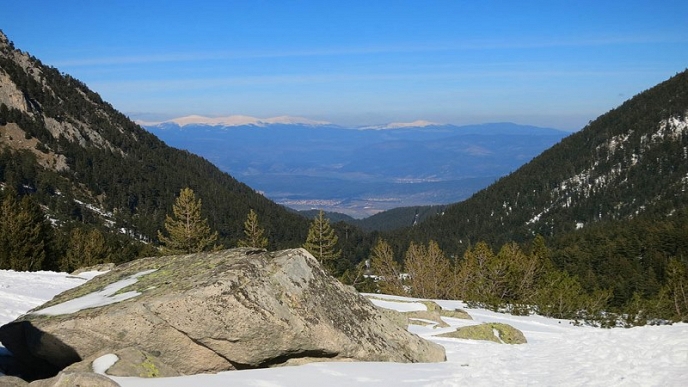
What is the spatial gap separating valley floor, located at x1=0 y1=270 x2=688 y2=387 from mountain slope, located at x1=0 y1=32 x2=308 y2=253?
95.7 m

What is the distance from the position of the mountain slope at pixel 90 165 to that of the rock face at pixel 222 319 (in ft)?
307

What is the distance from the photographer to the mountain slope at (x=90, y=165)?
112 meters

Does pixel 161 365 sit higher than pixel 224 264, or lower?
lower

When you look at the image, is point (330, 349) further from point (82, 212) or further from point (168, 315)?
point (82, 212)

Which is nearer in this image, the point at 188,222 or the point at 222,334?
the point at 222,334

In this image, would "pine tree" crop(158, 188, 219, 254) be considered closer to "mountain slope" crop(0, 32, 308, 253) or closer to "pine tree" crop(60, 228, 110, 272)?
"pine tree" crop(60, 228, 110, 272)

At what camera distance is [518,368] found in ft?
36.9

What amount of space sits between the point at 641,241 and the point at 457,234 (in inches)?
3761

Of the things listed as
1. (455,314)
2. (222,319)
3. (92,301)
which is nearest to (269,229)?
(455,314)

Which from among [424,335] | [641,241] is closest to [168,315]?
[424,335]

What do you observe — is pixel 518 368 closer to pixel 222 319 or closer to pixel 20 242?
pixel 222 319

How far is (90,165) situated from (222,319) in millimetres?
141247

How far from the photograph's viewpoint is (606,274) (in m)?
89.7

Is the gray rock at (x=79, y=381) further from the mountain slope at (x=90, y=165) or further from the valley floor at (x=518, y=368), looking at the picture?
the mountain slope at (x=90, y=165)
